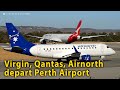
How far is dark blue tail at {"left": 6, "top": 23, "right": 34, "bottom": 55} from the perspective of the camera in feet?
68.7

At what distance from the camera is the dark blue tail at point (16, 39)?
20947mm

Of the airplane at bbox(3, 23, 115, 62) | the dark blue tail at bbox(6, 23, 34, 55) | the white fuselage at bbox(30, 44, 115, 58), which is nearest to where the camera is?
the dark blue tail at bbox(6, 23, 34, 55)

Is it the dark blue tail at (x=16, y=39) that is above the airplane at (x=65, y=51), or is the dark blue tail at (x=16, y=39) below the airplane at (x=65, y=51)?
above

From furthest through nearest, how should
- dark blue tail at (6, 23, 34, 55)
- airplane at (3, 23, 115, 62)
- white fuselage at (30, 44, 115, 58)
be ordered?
1. white fuselage at (30, 44, 115, 58)
2. airplane at (3, 23, 115, 62)
3. dark blue tail at (6, 23, 34, 55)

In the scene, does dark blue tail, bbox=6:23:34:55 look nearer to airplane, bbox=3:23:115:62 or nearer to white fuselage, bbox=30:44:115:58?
airplane, bbox=3:23:115:62

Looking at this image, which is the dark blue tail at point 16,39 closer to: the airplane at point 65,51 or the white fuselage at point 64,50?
the airplane at point 65,51

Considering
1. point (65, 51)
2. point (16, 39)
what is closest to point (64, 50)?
point (65, 51)

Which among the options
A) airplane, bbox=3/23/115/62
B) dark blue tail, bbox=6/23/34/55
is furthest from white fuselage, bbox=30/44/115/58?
dark blue tail, bbox=6/23/34/55

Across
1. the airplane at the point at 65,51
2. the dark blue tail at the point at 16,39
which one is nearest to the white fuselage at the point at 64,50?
the airplane at the point at 65,51
